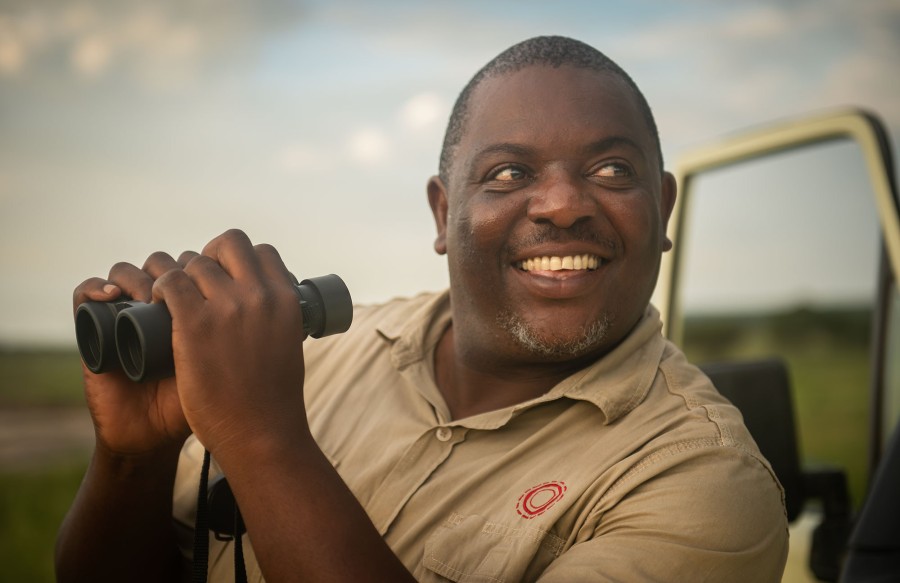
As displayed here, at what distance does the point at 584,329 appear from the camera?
2107mm

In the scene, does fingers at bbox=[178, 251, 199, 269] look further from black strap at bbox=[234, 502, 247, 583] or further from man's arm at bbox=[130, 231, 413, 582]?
black strap at bbox=[234, 502, 247, 583]

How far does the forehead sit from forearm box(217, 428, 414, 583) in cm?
100

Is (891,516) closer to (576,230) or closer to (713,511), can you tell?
(713,511)

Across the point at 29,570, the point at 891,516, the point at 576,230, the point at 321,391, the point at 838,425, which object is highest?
the point at 576,230

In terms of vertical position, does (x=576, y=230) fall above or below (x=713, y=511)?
above

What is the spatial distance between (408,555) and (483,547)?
0.59 ft

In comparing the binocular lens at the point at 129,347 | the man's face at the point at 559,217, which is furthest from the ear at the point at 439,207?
the binocular lens at the point at 129,347

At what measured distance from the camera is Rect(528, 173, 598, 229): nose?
6.72 ft

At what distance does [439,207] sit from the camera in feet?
8.38

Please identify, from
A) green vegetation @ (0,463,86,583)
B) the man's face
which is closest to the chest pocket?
the man's face

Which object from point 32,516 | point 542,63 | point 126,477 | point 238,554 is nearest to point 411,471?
point 238,554

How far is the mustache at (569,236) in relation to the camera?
2.08m

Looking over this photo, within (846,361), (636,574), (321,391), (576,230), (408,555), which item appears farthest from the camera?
(846,361)

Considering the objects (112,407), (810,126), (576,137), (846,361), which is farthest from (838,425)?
(112,407)
